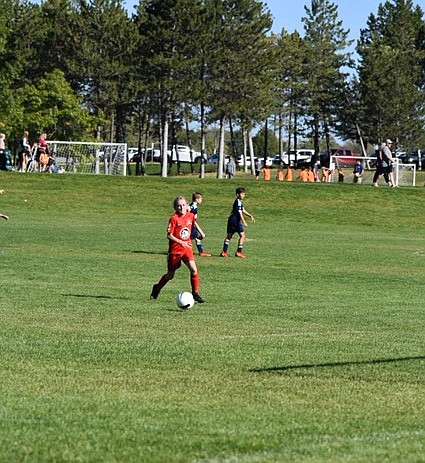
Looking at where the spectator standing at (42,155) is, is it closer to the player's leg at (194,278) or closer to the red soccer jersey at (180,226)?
the player's leg at (194,278)

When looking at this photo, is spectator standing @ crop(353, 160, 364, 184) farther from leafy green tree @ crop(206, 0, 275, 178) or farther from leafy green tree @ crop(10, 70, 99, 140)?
leafy green tree @ crop(10, 70, 99, 140)

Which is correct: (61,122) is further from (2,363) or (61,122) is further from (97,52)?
(2,363)

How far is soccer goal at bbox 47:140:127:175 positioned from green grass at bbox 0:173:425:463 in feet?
84.9

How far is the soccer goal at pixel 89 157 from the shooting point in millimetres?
57750

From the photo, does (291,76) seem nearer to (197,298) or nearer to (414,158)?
(414,158)

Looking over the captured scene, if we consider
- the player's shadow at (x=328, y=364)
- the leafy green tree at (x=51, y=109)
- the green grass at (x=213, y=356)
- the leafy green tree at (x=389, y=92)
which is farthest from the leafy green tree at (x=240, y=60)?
the player's shadow at (x=328, y=364)

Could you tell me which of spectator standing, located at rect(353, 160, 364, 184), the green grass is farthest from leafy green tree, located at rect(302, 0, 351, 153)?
the green grass

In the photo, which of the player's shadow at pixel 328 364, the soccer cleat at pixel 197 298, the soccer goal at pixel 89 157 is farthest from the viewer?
the soccer goal at pixel 89 157

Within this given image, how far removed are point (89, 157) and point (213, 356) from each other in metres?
46.8

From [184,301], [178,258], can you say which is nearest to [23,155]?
[178,258]

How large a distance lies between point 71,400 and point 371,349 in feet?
14.8

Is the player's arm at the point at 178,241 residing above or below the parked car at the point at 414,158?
below

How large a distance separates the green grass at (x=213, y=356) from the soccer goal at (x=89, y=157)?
84.9 ft

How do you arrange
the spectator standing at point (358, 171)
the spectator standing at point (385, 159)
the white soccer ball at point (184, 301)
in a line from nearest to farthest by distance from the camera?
the white soccer ball at point (184, 301) → the spectator standing at point (385, 159) → the spectator standing at point (358, 171)
